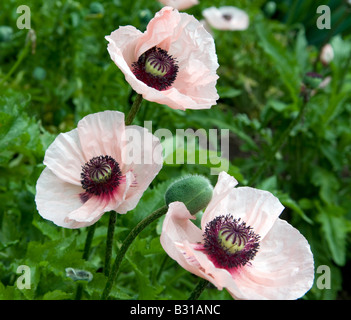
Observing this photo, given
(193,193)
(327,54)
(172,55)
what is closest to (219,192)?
(193,193)

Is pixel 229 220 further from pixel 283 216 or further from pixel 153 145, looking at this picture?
pixel 283 216

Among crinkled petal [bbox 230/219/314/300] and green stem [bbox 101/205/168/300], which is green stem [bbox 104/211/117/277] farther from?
crinkled petal [bbox 230/219/314/300]

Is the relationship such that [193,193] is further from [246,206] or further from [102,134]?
[102,134]

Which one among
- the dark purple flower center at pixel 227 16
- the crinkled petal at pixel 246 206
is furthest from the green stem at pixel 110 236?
the dark purple flower center at pixel 227 16

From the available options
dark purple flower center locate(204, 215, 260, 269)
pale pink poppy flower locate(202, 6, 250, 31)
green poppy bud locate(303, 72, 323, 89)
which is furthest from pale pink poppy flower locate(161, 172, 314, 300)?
pale pink poppy flower locate(202, 6, 250, 31)

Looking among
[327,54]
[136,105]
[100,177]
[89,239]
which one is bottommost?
[89,239]
